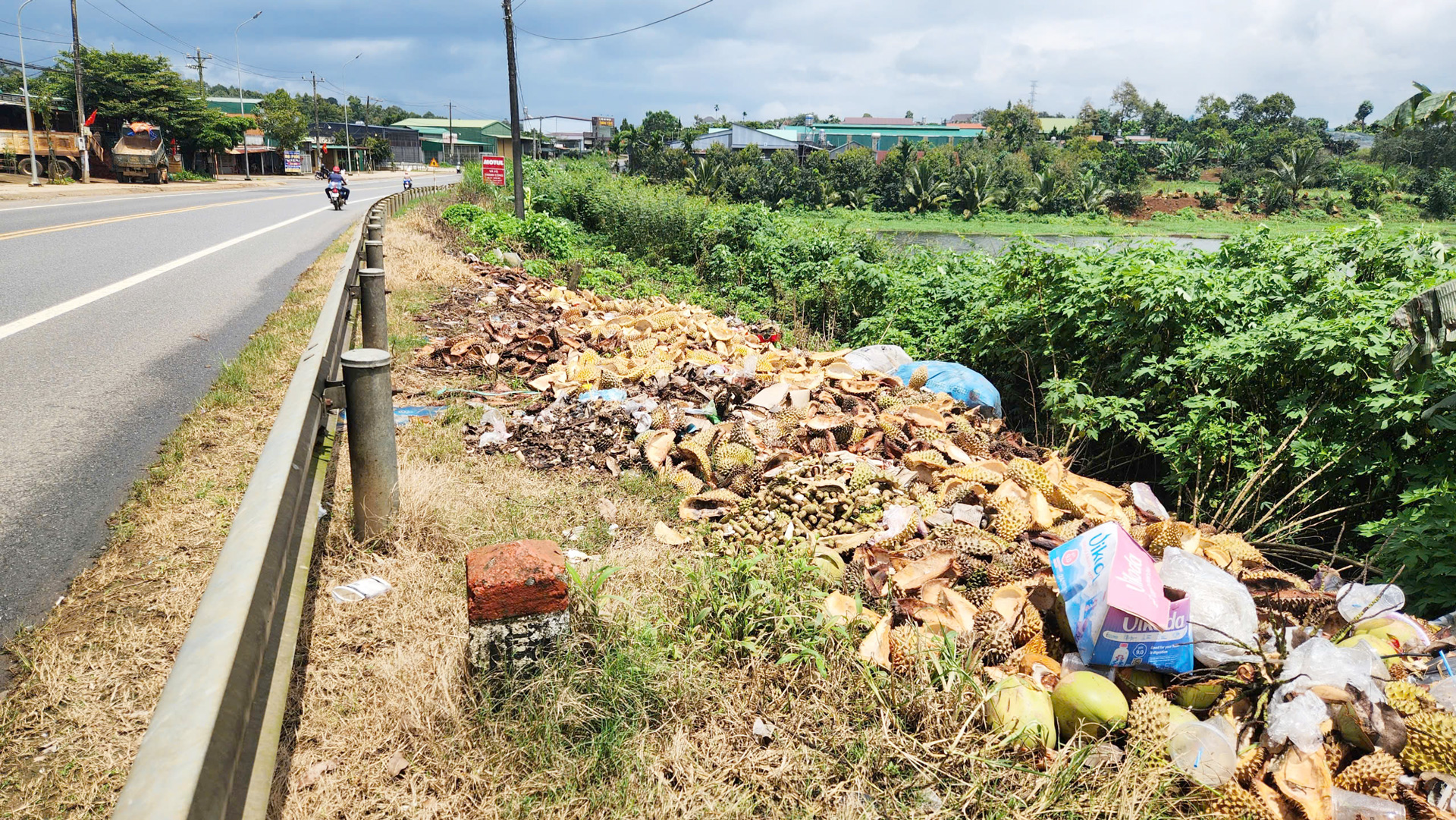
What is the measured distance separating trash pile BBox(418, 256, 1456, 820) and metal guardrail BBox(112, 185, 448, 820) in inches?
68.9

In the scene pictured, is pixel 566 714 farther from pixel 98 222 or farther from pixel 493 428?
pixel 98 222

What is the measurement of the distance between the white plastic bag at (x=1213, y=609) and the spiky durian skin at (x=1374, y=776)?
38cm

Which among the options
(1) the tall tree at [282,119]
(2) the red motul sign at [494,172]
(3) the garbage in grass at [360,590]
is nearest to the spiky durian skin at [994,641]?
(3) the garbage in grass at [360,590]

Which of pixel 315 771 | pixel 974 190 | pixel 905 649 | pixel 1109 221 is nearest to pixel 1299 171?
pixel 1109 221

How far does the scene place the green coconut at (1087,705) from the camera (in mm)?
2463

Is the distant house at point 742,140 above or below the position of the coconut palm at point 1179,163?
above

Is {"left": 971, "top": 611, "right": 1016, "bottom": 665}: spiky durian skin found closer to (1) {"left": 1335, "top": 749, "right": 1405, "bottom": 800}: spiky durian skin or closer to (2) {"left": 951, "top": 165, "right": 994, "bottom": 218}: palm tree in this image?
(1) {"left": 1335, "top": 749, "right": 1405, "bottom": 800}: spiky durian skin

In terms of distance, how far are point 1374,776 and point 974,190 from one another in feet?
190

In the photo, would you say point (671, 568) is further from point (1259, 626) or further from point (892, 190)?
point (892, 190)

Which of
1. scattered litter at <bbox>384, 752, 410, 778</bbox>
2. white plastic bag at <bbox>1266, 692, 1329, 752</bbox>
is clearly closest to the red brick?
scattered litter at <bbox>384, 752, 410, 778</bbox>

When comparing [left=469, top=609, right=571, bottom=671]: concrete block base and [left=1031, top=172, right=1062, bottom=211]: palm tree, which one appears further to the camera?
[left=1031, top=172, right=1062, bottom=211]: palm tree

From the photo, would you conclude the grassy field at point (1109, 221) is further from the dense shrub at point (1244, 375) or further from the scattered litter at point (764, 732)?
the scattered litter at point (764, 732)

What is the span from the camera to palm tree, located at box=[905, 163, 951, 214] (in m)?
55.0

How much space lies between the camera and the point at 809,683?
257 cm
